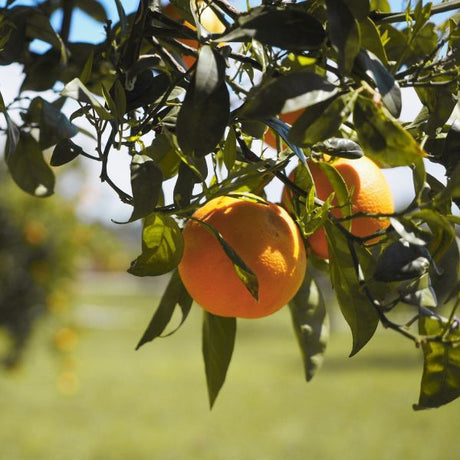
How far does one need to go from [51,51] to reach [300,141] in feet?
1.25

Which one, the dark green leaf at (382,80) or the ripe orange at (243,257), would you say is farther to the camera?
the ripe orange at (243,257)

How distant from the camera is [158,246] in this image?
0.40m

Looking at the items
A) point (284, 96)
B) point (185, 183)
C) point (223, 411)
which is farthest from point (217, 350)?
point (223, 411)

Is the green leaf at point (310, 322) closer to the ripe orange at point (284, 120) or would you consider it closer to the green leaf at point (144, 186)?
the ripe orange at point (284, 120)

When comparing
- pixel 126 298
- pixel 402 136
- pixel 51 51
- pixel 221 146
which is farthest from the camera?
pixel 126 298

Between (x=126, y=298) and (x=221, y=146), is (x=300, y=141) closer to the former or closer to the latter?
(x=221, y=146)

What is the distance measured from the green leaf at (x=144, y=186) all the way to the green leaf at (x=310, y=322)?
0.69ft

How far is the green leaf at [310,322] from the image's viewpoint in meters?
0.53

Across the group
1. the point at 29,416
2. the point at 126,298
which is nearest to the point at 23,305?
the point at 29,416

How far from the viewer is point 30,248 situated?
355 cm

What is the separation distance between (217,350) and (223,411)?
4.45 m

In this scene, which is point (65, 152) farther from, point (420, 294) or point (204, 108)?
point (420, 294)

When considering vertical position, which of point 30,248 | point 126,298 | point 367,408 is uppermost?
point 30,248

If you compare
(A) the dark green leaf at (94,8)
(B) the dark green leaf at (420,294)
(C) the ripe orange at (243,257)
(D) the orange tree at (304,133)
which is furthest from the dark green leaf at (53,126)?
(A) the dark green leaf at (94,8)
